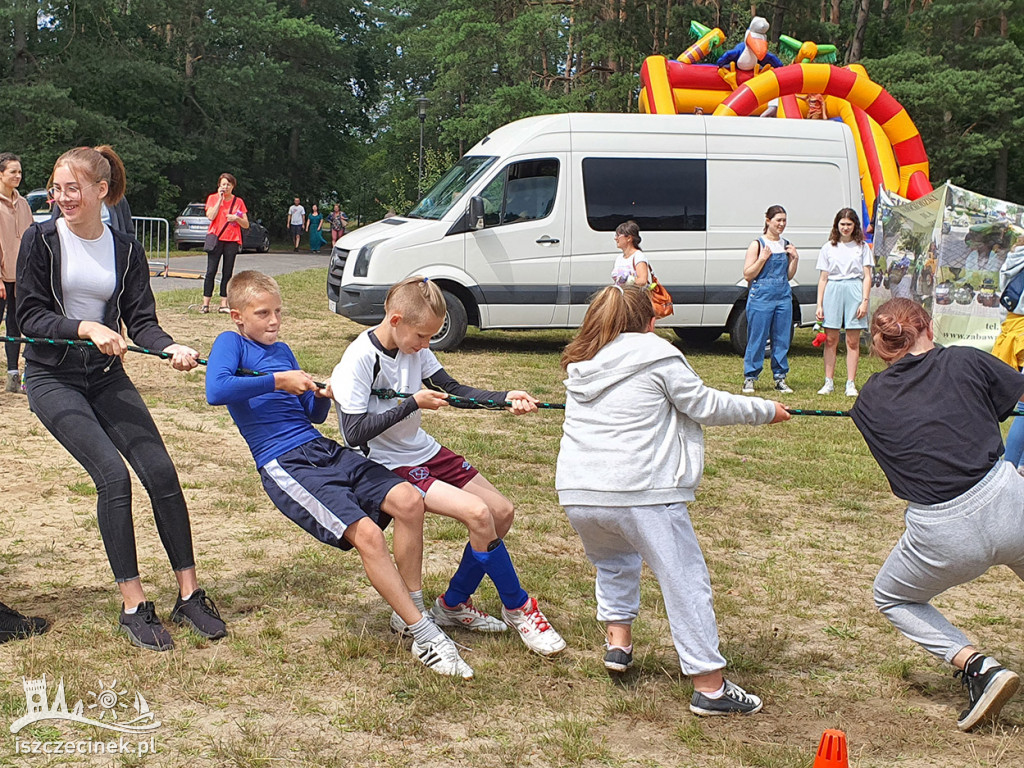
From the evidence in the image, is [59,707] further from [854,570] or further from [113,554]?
[854,570]

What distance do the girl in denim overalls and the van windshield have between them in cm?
363

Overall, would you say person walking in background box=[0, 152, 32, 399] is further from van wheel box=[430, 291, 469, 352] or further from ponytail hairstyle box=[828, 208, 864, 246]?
ponytail hairstyle box=[828, 208, 864, 246]

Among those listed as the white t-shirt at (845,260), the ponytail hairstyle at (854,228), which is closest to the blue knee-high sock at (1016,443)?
the white t-shirt at (845,260)

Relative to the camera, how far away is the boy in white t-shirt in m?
4.16

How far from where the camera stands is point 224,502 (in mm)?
6457

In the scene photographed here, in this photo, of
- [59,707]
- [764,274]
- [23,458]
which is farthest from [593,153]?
[59,707]

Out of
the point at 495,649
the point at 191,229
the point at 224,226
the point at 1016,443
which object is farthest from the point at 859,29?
the point at 495,649

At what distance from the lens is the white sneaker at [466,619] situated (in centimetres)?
462

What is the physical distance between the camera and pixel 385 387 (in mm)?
4293

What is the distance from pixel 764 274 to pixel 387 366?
766 centimetres

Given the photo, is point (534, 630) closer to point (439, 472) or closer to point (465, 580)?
point (465, 580)

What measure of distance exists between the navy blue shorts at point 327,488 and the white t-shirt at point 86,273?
37.6 inches

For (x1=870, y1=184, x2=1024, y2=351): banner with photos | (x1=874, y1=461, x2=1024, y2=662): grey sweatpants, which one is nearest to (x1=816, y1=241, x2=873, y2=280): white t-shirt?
(x1=870, y1=184, x2=1024, y2=351): banner with photos

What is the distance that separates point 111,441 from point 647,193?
32.7ft
